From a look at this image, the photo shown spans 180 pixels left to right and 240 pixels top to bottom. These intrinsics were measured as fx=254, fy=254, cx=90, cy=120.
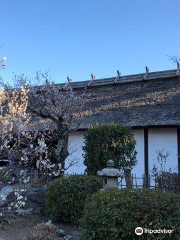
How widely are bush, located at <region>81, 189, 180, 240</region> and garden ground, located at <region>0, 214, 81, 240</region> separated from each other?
1.76 m

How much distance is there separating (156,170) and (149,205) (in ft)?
22.9

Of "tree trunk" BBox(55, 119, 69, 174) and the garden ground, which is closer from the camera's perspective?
the garden ground

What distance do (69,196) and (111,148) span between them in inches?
99.1

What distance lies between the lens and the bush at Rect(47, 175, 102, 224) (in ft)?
20.1

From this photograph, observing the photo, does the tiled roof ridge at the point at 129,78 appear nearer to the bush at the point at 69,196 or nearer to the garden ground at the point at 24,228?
the bush at the point at 69,196

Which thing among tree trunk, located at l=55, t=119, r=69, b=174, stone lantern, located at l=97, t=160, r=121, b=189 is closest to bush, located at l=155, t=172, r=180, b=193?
stone lantern, located at l=97, t=160, r=121, b=189

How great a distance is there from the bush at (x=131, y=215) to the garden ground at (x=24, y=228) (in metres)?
1.76

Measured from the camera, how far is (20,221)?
21.6 ft

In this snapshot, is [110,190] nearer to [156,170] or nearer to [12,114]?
[12,114]

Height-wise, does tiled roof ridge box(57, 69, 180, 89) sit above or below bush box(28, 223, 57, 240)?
above

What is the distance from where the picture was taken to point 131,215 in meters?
3.63

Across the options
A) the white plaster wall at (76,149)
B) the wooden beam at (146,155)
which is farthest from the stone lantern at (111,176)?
the white plaster wall at (76,149)

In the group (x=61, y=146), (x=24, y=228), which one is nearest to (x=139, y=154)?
(x=61, y=146)

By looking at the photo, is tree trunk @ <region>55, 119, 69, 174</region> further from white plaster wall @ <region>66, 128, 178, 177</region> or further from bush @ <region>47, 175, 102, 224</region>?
bush @ <region>47, 175, 102, 224</region>
